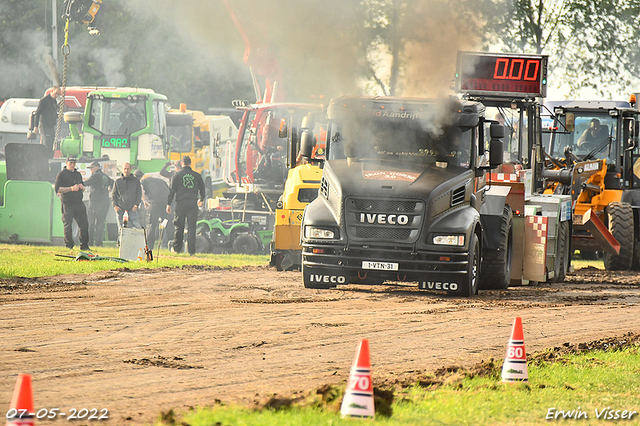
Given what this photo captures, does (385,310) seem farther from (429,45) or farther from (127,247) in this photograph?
(127,247)

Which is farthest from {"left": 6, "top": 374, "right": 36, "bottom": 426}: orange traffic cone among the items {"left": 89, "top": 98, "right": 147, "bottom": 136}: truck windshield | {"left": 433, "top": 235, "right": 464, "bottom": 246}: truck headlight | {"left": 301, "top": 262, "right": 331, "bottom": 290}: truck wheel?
{"left": 89, "top": 98, "right": 147, "bottom": 136}: truck windshield

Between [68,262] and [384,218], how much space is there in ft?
22.8

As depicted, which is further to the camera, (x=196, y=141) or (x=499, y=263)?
(x=196, y=141)

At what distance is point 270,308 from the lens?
1120cm

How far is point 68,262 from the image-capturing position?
16625mm

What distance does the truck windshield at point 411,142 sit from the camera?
13008 millimetres

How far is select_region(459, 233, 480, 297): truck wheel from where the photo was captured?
12.4 metres

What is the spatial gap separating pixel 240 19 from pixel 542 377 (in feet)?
37.0

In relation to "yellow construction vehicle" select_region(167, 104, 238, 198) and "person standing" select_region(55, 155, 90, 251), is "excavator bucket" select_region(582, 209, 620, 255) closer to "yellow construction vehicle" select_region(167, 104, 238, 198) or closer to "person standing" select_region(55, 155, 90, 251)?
"person standing" select_region(55, 155, 90, 251)

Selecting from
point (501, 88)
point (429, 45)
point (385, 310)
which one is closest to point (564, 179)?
point (501, 88)

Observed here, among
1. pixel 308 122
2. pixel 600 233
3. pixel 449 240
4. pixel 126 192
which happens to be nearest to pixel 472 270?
pixel 449 240

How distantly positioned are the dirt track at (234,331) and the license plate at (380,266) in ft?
1.44

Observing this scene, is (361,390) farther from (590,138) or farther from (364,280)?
(590,138)

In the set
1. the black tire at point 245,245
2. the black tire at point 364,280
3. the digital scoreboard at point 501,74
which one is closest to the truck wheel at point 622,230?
the digital scoreboard at point 501,74
